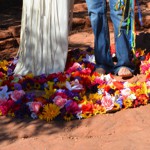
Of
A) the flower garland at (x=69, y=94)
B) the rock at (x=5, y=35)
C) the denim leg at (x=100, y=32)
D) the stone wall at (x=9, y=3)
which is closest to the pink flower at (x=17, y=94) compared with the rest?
the flower garland at (x=69, y=94)

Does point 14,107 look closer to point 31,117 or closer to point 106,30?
point 31,117

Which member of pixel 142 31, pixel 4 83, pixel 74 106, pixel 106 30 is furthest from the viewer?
pixel 142 31

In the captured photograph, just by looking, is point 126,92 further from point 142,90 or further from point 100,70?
point 100,70

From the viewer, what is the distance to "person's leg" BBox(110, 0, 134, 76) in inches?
181

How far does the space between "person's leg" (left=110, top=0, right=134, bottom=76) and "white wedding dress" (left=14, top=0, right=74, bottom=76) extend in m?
0.51

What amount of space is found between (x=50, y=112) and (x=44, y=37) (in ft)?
4.16

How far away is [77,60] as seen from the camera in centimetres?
510

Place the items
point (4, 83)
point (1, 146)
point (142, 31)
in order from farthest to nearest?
point (142, 31)
point (4, 83)
point (1, 146)

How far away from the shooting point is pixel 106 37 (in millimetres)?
4715

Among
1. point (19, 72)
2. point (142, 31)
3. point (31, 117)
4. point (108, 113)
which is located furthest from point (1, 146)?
point (142, 31)

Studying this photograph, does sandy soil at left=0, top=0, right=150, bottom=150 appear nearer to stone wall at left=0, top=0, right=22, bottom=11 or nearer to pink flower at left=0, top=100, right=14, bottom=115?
pink flower at left=0, top=100, right=14, bottom=115

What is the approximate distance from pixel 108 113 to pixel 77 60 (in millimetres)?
1353

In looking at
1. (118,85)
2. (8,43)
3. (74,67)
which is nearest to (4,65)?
(74,67)

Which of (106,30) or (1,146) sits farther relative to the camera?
(106,30)
